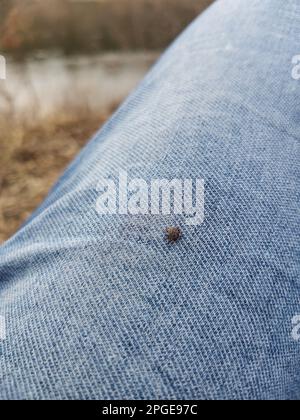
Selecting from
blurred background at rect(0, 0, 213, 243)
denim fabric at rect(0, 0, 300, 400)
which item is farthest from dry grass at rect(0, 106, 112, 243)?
denim fabric at rect(0, 0, 300, 400)

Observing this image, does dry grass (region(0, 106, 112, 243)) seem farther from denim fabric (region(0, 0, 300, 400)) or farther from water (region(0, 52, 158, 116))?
denim fabric (region(0, 0, 300, 400))

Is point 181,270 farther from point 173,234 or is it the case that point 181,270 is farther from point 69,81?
point 69,81

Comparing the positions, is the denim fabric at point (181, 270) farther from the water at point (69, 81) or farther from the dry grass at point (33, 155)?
the water at point (69, 81)

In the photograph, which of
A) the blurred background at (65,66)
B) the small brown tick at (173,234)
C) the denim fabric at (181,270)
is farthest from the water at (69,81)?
the small brown tick at (173,234)

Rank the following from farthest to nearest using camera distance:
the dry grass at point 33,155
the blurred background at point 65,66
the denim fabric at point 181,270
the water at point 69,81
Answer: the water at point 69,81 → the blurred background at point 65,66 → the dry grass at point 33,155 → the denim fabric at point 181,270

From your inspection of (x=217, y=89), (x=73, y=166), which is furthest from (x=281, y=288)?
(x=73, y=166)

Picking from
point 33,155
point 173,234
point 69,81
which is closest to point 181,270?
point 173,234

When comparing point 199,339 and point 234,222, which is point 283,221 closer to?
point 234,222
